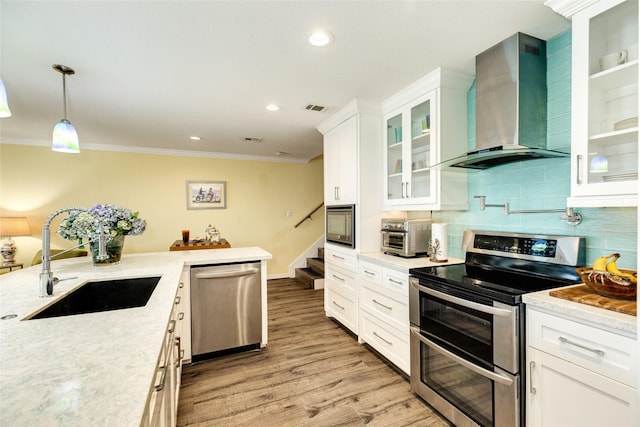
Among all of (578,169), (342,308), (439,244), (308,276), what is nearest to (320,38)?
(578,169)

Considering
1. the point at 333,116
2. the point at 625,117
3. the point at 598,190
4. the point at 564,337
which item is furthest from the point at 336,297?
the point at 625,117

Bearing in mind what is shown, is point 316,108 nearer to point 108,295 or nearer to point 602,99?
point 602,99

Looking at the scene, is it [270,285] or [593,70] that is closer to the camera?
[593,70]

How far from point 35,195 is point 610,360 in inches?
243

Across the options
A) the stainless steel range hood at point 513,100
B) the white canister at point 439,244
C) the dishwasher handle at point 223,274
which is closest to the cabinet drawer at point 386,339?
the white canister at point 439,244

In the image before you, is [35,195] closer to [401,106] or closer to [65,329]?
[65,329]

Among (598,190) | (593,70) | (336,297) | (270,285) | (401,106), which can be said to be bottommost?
(270,285)

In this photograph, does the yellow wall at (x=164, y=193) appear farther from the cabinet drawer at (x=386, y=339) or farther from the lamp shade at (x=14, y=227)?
the cabinet drawer at (x=386, y=339)

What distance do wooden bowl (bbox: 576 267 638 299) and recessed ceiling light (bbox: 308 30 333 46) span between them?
73.4 inches

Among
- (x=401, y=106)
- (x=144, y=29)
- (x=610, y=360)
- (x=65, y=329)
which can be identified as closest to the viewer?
(x=65, y=329)

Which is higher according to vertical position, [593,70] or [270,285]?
[593,70]

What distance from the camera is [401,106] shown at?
8.75ft

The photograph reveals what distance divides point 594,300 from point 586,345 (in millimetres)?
195

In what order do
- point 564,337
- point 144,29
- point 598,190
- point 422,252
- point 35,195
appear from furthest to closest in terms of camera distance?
1. point 35,195
2. point 422,252
3. point 144,29
4. point 598,190
5. point 564,337
